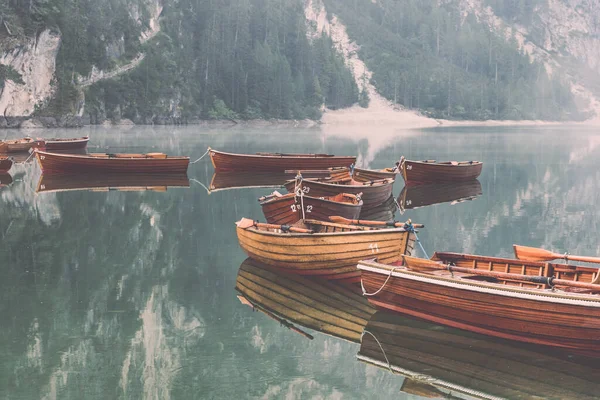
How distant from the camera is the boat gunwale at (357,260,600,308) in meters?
12.3

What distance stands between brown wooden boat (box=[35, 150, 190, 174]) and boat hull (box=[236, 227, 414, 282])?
77.3ft

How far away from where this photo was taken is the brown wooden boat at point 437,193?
3312 cm

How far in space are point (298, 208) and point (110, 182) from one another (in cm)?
1902

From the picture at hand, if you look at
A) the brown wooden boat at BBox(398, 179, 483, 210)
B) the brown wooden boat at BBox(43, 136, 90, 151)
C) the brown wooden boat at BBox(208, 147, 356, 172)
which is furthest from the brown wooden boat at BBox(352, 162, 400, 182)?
the brown wooden boat at BBox(43, 136, 90, 151)

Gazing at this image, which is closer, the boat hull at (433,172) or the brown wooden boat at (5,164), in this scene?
the brown wooden boat at (5,164)

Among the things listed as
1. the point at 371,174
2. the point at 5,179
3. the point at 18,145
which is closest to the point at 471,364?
the point at 371,174

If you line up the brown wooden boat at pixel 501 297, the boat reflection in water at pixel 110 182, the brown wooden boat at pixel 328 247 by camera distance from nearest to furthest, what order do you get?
the brown wooden boat at pixel 501 297, the brown wooden boat at pixel 328 247, the boat reflection in water at pixel 110 182

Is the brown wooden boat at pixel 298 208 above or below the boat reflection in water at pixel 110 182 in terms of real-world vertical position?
above

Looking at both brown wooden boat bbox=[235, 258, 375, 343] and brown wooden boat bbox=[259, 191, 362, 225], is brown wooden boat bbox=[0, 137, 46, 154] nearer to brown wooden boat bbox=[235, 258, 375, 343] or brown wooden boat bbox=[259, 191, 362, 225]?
brown wooden boat bbox=[259, 191, 362, 225]

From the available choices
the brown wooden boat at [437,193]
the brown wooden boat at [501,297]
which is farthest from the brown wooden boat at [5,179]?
the brown wooden boat at [501,297]

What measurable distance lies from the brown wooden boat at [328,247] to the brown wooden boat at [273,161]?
25137 millimetres

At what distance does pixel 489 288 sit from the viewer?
12.9m

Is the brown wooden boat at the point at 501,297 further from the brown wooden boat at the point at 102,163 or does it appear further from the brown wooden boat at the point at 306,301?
the brown wooden boat at the point at 102,163

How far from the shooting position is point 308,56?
15088cm
